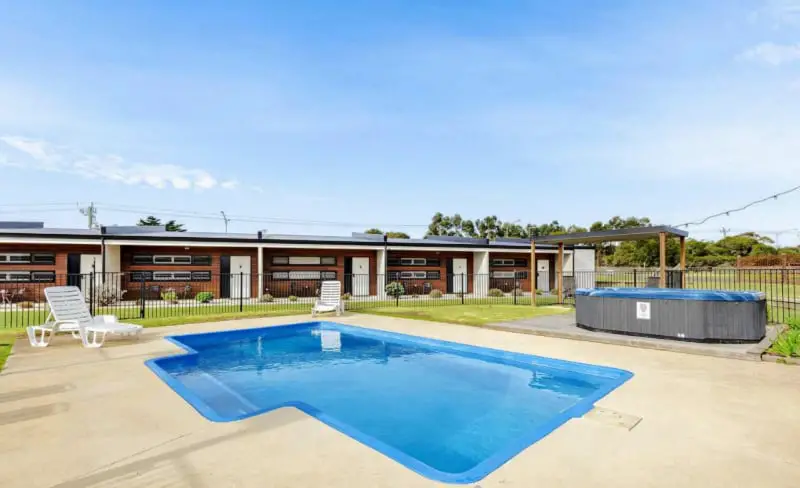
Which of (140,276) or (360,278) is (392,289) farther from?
(140,276)

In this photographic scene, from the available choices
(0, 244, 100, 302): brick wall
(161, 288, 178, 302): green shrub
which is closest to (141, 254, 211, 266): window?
(161, 288, 178, 302): green shrub

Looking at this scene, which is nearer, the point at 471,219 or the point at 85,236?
the point at 85,236

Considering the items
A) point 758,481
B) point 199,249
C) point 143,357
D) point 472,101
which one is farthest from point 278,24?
point 758,481

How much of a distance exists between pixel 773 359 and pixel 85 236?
23.1m

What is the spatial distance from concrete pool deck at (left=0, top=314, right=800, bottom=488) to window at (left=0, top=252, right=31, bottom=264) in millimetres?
16989

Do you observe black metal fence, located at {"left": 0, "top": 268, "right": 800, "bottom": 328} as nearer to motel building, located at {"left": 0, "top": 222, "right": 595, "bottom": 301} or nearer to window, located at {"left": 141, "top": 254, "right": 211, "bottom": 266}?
motel building, located at {"left": 0, "top": 222, "right": 595, "bottom": 301}

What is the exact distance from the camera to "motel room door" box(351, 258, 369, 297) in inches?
929

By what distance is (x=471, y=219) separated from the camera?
195 feet

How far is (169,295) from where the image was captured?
1934 centimetres

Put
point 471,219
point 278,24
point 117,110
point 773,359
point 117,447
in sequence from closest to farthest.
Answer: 1. point 117,447
2. point 773,359
3. point 278,24
4. point 117,110
5. point 471,219

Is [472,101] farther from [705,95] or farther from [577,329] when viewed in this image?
[577,329]

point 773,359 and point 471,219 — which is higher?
point 471,219

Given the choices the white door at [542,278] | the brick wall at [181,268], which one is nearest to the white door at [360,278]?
the brick wall at [181,268]

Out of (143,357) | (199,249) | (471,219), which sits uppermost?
(471,219)
